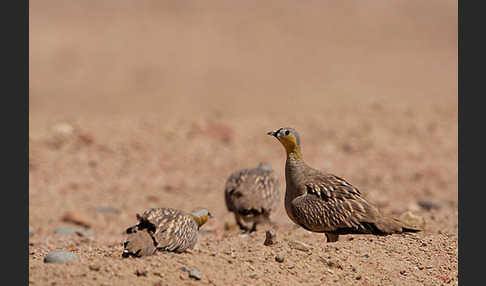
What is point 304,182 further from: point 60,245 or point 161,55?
point 161,55

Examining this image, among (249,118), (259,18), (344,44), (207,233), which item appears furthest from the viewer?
(259,18)

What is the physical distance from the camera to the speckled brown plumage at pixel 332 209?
757 centimetres

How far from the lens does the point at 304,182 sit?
8109mm

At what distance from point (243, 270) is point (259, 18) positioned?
2936cm

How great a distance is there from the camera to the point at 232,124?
19.7m

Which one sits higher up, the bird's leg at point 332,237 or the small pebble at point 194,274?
the bird's leg at point 332,237

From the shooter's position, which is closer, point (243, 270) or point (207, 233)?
point (243, 270)

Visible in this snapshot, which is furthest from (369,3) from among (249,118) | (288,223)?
(288,223)

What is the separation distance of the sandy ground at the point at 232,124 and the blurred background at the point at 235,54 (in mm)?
118

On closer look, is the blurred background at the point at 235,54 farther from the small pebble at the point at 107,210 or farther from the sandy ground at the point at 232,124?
the small pebble at the point at 107,210

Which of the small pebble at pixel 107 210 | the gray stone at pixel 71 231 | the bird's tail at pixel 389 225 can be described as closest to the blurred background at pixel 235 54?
the small pebble at pixel 107 210

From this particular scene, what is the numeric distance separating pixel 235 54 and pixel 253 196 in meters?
20.5

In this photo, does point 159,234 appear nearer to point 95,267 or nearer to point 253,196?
point 95,267

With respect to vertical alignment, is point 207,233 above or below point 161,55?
below
